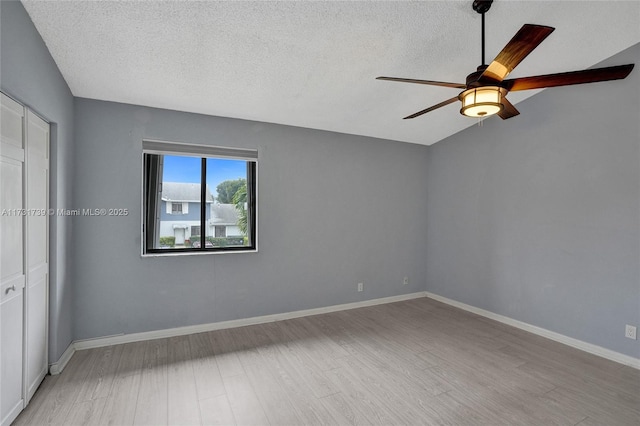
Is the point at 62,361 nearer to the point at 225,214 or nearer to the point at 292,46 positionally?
the point at 225,214

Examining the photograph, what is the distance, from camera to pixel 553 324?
3309mm

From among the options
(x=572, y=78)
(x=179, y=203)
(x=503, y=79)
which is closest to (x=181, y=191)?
(x=179, y=203)

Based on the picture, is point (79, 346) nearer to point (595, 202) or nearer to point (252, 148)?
point (252, 148)

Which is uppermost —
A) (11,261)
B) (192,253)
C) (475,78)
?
(475,78)

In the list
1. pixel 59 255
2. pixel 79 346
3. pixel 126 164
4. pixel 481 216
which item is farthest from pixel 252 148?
pixel 481 216

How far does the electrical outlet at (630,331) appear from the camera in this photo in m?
2.74

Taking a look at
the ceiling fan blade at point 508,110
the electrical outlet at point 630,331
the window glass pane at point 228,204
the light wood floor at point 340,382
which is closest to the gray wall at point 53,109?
the light wood floor at point 340,382

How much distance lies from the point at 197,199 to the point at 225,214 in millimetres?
357

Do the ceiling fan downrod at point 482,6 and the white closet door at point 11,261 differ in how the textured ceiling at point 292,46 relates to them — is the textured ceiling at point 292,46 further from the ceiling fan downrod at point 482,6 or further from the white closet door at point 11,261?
the white closet door at point 11,261

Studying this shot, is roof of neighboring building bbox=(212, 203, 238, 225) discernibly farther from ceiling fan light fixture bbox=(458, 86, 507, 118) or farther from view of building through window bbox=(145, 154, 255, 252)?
ceiling fan light fixture bbox=(458, 86, 507, 118)

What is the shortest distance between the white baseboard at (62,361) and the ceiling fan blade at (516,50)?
3.79 meters

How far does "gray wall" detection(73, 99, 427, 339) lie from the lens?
2.96 metres

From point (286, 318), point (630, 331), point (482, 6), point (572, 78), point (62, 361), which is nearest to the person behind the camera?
point (572, 78)

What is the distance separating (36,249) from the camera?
222 cm
